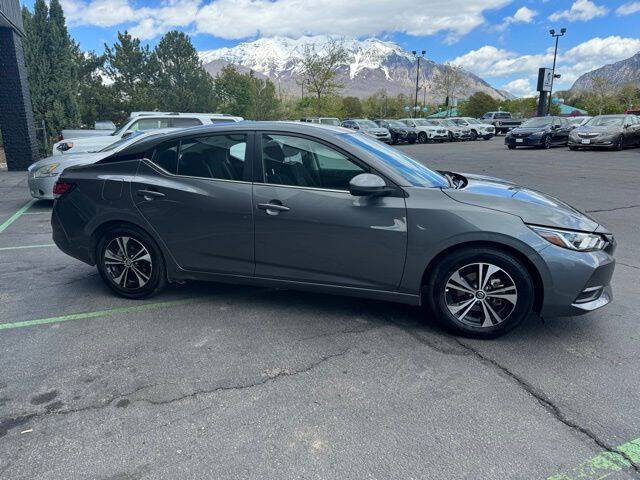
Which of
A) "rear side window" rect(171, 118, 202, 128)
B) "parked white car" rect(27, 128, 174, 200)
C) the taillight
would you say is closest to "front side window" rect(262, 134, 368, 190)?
the taillight

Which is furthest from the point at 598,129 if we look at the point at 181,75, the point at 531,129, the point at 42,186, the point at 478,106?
the point at 181,75

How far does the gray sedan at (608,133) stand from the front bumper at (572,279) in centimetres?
2173

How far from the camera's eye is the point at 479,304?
356cm

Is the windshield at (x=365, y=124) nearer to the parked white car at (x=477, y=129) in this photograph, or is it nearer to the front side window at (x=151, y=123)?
the parked white car at (x=477, y=129)

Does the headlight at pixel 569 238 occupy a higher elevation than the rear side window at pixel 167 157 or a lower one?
lower

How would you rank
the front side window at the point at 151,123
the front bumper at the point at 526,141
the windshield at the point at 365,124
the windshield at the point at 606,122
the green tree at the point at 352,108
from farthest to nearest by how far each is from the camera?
1. the green tree at the point at 352,108
2. the windshield at the point at 365,124
3. the front bumper at the point at 526,141
4. the windshield at the point at 606,122
5. the front side window at the point at 151,123

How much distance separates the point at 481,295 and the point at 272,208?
1720 mm

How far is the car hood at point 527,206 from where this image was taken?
3.46 m

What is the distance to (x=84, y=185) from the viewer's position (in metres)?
4.38

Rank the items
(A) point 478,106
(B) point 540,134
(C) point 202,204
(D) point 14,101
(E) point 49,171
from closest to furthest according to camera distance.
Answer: (C) point 202,204
(E) point 49,171
(D) point 14,101
(B) point 540,134
(A) point 478,106

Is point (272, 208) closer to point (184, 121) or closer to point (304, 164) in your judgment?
point (304, 164)

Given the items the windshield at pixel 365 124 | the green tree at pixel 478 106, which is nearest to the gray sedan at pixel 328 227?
the windshield at pixel 365 124

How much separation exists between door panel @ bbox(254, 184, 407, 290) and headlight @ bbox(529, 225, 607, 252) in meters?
0.97

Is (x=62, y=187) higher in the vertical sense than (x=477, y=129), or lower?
higher
